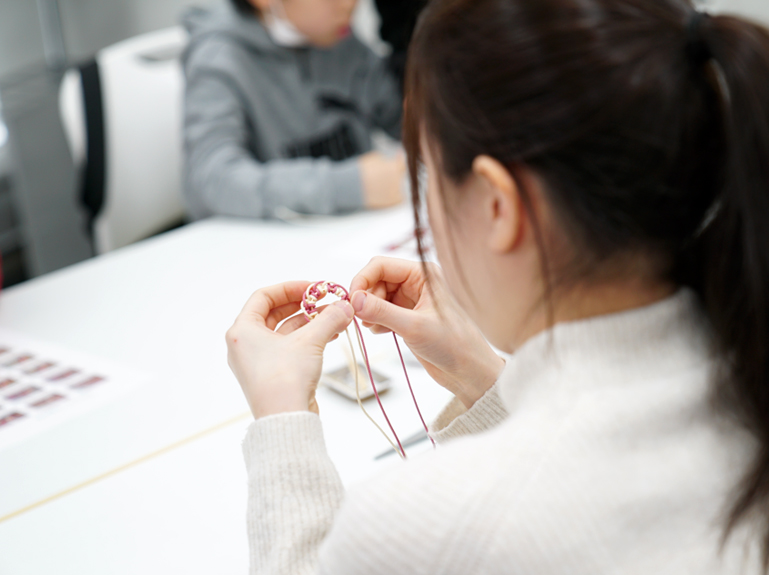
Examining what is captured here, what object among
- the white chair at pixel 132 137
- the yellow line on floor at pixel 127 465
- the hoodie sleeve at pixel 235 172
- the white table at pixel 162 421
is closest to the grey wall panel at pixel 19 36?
the white chair at pixel 132 137

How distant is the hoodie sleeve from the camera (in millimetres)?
1467

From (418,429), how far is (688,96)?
492 mm

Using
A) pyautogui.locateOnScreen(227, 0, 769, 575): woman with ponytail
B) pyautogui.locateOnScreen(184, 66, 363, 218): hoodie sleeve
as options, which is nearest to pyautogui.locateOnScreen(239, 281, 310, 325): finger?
pyautogui.locateOnScreen(227, 0, 769, 575): woman with ponytail

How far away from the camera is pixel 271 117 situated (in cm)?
170

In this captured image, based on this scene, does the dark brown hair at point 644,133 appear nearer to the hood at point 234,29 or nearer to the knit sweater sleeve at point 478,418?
the knit sweater sleeve at point 478,418

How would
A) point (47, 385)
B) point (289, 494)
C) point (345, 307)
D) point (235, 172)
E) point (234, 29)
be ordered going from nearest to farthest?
point (289, 494), point (345, 307), point (47, 385), point (235, 172), point (234, 29)

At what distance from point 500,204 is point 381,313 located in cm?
24

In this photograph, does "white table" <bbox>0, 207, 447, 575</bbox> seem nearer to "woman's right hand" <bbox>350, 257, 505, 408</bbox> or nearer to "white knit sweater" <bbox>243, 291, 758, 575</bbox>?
"woman's right hand" <bbox>350, 257, 505, 408</bbox>

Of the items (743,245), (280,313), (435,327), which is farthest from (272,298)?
(743,245)

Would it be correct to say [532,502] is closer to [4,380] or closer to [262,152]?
[4,380]

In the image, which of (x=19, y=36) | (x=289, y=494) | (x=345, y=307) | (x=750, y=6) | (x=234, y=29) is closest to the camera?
(x=289, y=494)

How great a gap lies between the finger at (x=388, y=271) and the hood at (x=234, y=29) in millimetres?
1068

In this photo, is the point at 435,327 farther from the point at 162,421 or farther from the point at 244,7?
the point at 244,7

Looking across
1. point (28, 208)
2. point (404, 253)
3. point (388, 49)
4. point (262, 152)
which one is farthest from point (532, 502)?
point (28, 208)
